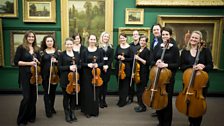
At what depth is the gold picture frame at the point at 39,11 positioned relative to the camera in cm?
631

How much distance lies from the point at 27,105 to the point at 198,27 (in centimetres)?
443

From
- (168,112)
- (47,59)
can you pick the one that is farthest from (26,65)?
(168,112)

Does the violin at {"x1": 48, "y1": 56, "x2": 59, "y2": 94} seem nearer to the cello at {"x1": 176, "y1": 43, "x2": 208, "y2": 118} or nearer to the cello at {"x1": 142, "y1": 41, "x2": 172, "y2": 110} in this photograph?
the cello at {"x1": 142, "y1": 41, "x2": 172, "y2": 110}

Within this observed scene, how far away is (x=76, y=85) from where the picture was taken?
442 centimetres

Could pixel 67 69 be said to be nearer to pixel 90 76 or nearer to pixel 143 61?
pixel 90 76

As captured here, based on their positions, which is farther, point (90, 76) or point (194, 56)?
point (90, 76)

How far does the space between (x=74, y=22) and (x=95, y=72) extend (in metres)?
2.10

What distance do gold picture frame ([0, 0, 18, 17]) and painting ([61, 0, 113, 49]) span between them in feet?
3.86

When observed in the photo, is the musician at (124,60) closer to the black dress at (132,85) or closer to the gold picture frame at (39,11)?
the black dress at (132,85)

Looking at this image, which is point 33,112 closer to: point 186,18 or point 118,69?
point 118,69

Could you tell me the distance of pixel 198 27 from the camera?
6.40m

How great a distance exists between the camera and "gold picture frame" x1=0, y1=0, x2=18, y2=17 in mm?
6348

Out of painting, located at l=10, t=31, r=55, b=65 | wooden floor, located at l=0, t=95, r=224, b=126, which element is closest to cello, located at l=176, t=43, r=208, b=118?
wooden floor, located at l=0, t=95, r=224, b=126

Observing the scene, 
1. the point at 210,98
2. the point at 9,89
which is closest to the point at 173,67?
the point at 210,98
